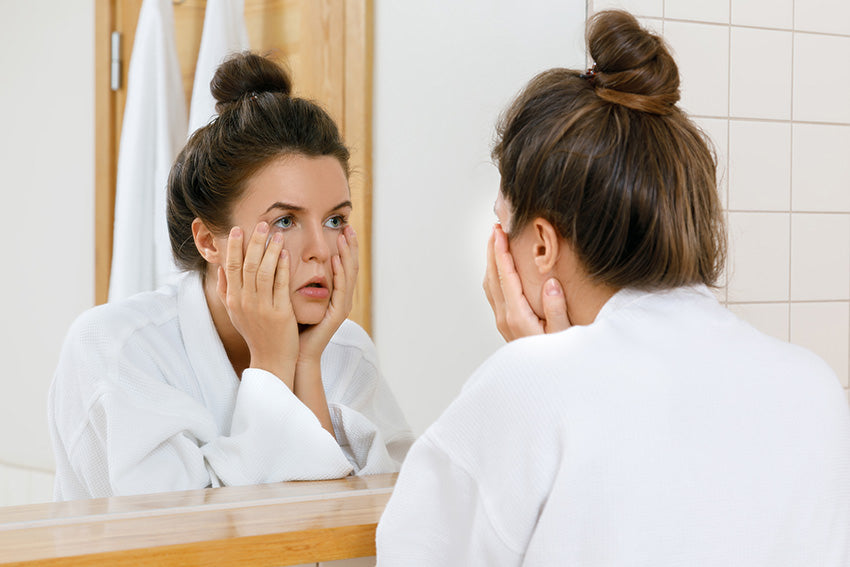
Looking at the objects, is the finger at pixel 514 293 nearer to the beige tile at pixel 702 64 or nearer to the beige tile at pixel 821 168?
the beige tile at pixel 702 64

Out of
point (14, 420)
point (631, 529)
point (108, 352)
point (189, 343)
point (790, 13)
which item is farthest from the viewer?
point (790, 13)

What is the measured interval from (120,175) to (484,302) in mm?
Result: 560

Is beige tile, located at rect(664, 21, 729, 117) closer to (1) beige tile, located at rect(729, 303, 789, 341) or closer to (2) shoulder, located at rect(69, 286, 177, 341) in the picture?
(1) beige tile, located at rect(729, 303, 789, 341)

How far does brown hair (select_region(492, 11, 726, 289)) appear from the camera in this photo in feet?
2.33

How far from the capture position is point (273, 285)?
108 centimetres

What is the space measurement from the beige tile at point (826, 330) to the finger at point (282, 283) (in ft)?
3.18

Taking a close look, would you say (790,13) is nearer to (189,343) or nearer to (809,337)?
(809,337)

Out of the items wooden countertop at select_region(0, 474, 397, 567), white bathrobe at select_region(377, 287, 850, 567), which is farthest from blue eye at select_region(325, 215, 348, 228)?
white bathrobe at select_region(377, 287, 850, 567)

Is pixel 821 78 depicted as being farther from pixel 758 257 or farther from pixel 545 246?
pixel 545 246

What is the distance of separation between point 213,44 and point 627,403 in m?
0.63

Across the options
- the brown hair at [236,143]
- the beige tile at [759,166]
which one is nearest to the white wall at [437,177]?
the brown hair at [236,143]

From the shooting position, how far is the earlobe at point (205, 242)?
100 centimetres

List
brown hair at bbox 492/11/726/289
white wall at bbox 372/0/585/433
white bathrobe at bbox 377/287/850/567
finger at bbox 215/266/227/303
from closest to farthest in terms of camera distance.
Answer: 1. white bathrobe at bbox 377/287/850/567
2. brown hair at bbox 492/11/726/289
3. finger at bbox 215/266/227/303
4. white wall at bbox 372/0/585/433

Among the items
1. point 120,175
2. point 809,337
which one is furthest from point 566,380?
point 809,337
